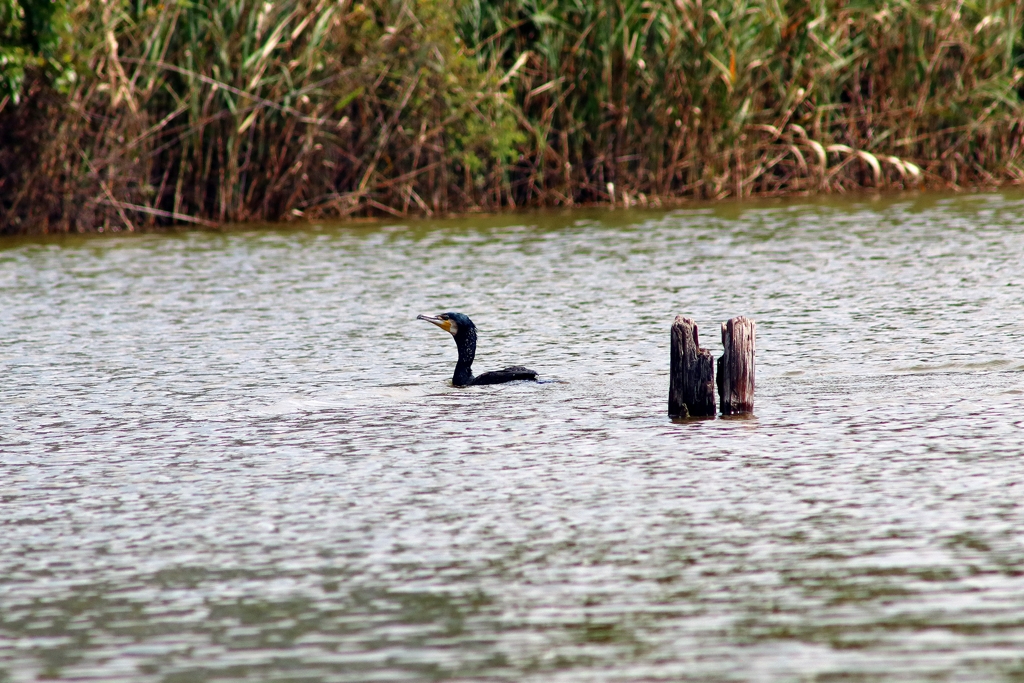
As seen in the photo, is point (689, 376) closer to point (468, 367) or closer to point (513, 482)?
point (513, 482)

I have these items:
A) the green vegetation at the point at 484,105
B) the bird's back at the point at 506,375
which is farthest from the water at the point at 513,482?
the green vegetation at the point at 484,105

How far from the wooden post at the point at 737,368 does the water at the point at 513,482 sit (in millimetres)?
136

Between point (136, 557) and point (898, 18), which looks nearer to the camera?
point (136, 557)

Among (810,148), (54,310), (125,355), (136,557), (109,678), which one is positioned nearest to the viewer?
(109,678)

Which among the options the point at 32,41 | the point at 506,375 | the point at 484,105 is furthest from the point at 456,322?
the point at 484,105

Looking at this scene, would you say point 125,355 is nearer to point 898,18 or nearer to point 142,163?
point 142,163

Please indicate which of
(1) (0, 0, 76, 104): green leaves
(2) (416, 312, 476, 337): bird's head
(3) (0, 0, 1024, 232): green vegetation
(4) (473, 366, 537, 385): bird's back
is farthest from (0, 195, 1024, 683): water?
(3) (0, 0, 1024, 232): green vegetation

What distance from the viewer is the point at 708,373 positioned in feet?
25.5

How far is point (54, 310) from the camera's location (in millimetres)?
12375

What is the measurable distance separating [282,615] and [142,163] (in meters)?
12.8

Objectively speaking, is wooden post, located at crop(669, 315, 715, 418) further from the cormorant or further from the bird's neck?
the bird's neck

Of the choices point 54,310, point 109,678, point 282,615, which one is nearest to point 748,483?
point 282,615

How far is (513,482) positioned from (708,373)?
1.52 metres

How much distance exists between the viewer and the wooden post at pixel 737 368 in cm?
772
